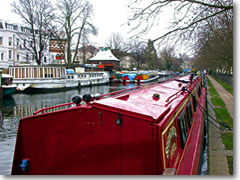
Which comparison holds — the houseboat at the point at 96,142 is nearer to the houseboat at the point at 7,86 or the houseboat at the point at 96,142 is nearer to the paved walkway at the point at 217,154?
the paved walkway at the point at 217,154

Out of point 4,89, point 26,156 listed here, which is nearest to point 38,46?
point 4,89

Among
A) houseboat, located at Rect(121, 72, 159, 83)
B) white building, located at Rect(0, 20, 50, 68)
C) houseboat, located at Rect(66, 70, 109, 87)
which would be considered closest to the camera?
white building, located at Rect(0, 20, 50, 68)

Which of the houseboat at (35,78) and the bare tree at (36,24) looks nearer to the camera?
the bare tree at (36,24)

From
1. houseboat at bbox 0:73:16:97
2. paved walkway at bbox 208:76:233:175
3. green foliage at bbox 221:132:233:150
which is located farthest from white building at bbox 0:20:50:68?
green foliage at bbox 221:132:233:150

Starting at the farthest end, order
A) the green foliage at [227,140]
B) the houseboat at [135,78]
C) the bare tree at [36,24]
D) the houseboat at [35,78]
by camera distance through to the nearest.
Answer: the houseboat at [135,78] → the houseboat at [35,78] → the bare tree at [36,24] → the green foliage at [227,140]

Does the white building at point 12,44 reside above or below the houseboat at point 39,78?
above

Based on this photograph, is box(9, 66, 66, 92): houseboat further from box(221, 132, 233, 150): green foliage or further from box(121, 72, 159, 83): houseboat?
box(221, 132, 233, 150): green foliage

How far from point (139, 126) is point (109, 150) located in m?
0.52

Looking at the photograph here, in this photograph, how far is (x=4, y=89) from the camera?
25.3 metres

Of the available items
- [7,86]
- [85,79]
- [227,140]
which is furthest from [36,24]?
[227,140]

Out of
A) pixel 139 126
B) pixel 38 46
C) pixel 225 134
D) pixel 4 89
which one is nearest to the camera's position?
pixel 139 126

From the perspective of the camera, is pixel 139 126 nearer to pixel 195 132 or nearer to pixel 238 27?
pixel 238 27

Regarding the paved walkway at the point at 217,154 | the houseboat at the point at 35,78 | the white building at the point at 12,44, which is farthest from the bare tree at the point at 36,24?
the paved walkway at the point at 217,154

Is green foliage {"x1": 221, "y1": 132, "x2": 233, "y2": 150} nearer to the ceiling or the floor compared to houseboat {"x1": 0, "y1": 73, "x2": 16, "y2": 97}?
nearer to the floor
